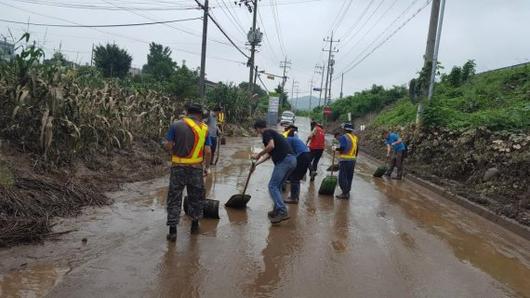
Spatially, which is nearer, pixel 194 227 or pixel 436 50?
pixel 194 227

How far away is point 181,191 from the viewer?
647 cm

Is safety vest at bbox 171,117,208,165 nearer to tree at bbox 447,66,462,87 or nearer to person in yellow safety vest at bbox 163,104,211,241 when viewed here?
person in yellow safety vest at bbox 163,104,211,241

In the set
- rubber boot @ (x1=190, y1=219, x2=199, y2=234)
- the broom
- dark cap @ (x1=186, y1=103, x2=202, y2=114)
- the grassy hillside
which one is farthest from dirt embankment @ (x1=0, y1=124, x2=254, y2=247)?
the grassy hillside

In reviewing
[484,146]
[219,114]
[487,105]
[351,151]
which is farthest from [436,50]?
[351,151]

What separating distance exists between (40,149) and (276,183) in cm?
420

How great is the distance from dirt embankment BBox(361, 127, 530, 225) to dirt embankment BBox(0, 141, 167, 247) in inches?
300

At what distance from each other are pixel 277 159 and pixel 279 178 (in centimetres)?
32

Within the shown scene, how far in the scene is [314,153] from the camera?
1288 centimetres

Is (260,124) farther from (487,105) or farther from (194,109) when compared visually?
(487,105)

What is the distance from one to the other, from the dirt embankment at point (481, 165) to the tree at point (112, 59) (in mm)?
42009

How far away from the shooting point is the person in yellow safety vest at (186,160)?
6.36 metres

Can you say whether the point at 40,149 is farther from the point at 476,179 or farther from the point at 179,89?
the point at 179,89

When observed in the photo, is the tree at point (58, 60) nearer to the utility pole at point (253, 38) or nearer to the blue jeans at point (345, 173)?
the blue jeans at point (345, 173)

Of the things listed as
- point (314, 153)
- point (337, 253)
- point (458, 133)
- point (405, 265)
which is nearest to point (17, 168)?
point (337, 253)
